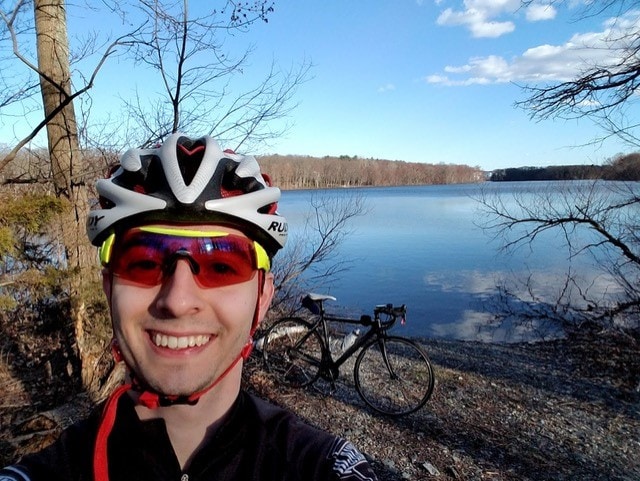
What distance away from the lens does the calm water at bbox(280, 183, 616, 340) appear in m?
11.8

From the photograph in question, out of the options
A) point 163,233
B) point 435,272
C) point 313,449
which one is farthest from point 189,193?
point 435,272

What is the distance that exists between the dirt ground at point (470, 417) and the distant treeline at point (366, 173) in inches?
1250

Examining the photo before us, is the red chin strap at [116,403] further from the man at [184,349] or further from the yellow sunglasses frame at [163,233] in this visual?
the yellow sunglasses frame at [163,233]

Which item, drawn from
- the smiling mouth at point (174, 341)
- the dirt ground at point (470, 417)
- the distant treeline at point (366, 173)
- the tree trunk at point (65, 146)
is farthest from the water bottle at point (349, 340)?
the distant treeline at point (366, 173)

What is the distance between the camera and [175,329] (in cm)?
112

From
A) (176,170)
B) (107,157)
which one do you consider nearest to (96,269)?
(107,157)

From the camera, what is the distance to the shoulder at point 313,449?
1.26 metres

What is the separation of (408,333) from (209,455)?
10303 mm

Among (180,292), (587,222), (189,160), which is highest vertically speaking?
(189,160)

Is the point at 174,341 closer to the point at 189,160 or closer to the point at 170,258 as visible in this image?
the point at 170,258

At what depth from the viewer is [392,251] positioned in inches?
766

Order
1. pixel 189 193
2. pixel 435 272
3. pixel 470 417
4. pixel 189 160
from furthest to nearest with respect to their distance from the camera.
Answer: pixel 435 272 → pixel 470 417 → pixel 189 160 → pixel 189 193

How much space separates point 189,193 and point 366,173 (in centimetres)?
7121

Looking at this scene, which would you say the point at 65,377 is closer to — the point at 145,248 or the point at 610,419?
the point at 145,248
